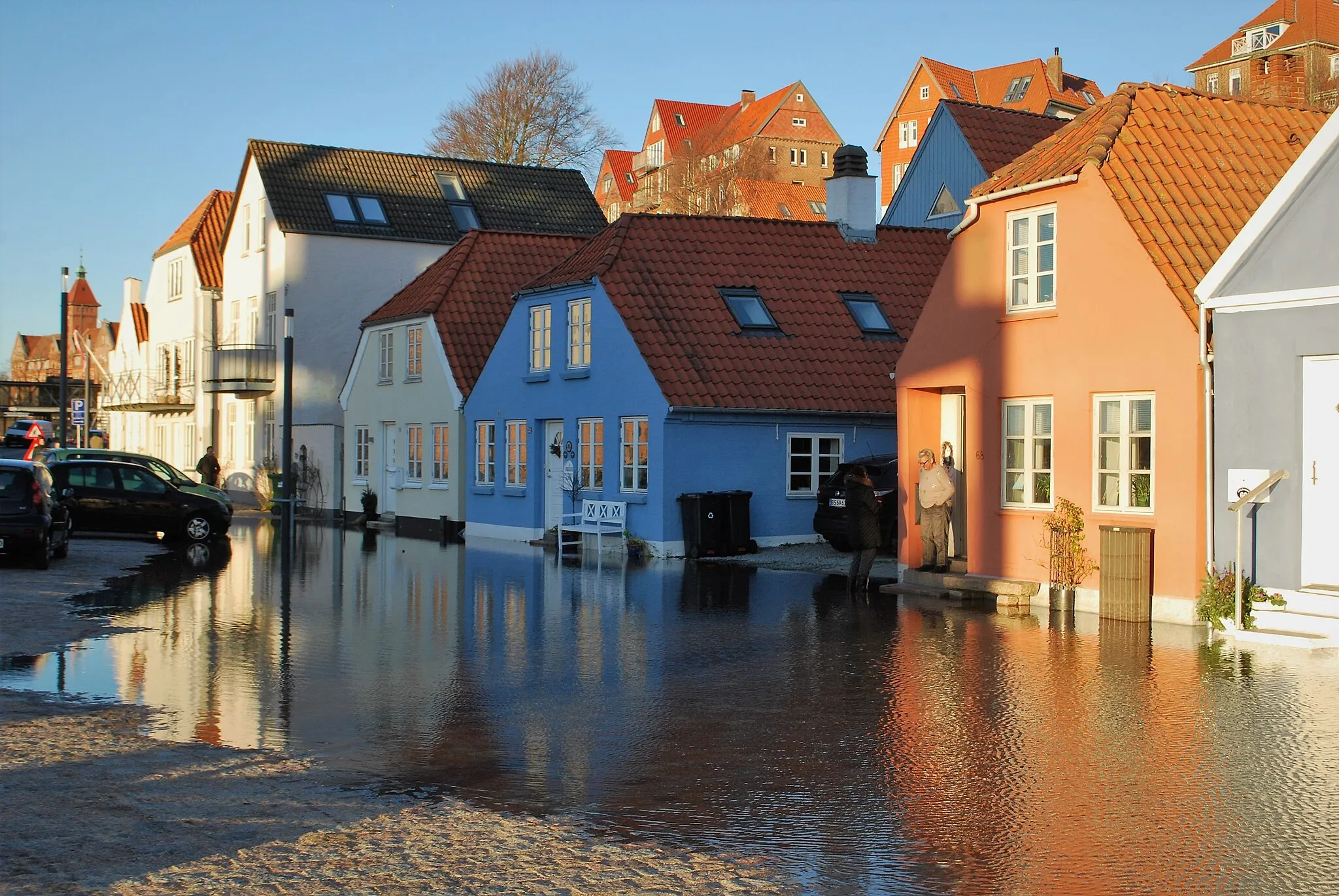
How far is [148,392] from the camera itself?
64625mm

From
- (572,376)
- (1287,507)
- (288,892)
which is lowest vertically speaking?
(288,892)

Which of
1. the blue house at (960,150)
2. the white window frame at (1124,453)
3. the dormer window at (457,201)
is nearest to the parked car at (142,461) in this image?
the dormer window at (457,201)

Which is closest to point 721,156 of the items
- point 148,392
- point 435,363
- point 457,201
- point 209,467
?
point 457,201

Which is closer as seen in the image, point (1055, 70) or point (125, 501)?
point (125, 501)

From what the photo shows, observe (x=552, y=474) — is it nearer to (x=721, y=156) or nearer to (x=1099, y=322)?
(x=1099, y=322)

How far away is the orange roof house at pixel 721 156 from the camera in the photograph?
7138 cm

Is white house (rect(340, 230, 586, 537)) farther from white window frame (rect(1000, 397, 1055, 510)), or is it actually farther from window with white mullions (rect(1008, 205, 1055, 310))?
white window frame (rect(1000, 397, 1055, 510))

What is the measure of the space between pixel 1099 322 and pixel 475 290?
21707mm

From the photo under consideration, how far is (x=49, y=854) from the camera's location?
21.9ft

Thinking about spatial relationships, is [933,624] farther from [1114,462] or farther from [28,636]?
[28,636]

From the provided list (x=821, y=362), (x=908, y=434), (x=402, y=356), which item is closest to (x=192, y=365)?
(x=402, y=356)

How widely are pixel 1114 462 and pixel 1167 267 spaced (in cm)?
244

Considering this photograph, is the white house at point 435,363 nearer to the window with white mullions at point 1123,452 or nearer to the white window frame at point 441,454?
the white window frame at point 441,454

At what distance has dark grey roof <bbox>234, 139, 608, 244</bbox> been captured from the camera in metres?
48.2
